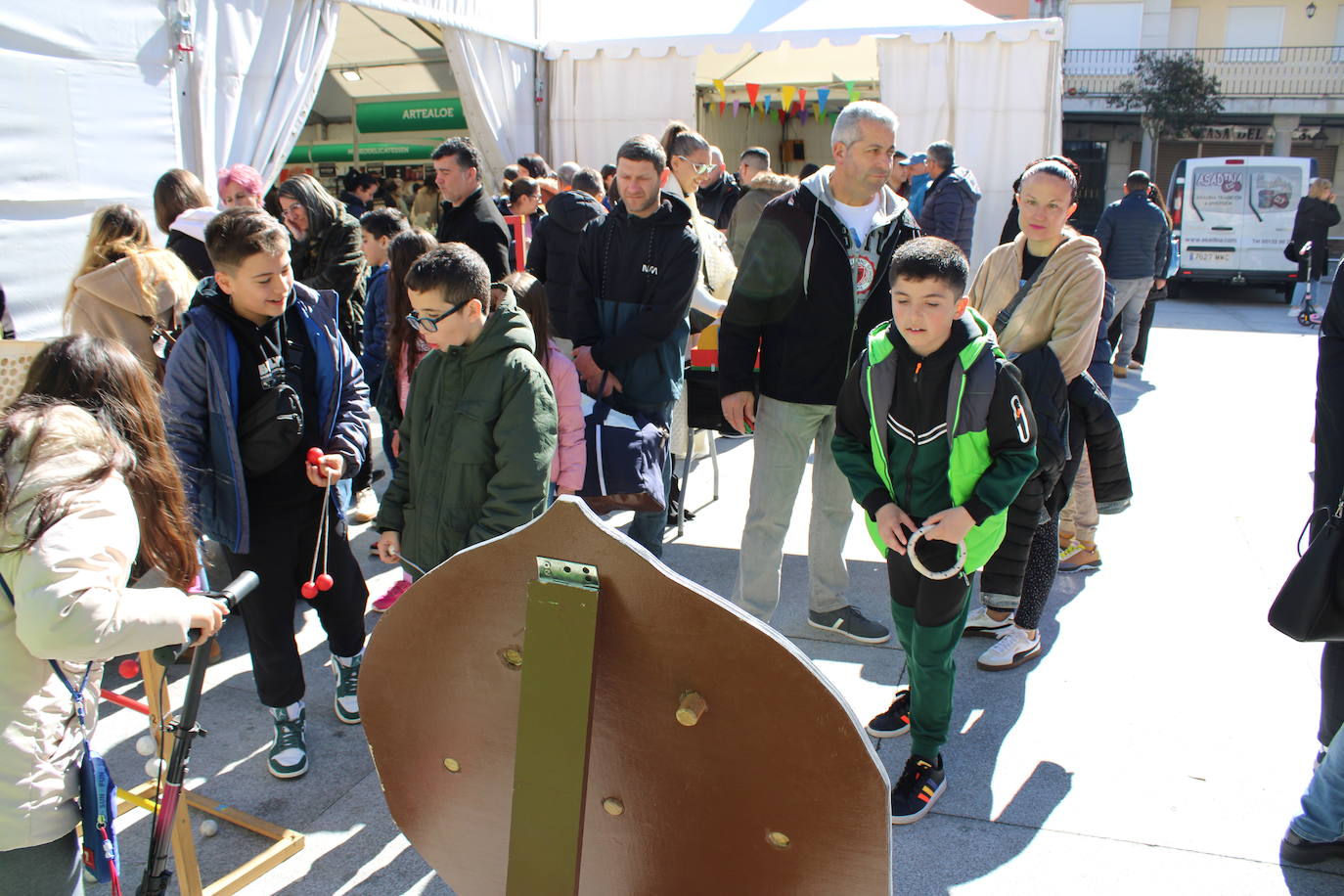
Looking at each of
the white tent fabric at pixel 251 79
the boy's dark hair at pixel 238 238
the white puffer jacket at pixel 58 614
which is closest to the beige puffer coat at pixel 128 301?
the boy's dark hair at pixel 238 238

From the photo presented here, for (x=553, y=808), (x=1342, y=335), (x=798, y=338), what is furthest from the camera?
(x=798, y=338)

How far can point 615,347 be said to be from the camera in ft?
12.5

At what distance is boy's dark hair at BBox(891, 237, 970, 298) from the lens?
2504mm

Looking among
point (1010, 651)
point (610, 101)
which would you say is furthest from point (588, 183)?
point (610, 101)

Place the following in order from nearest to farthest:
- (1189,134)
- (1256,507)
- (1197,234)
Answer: (1256,507)
(1197,234)
(1189,134)

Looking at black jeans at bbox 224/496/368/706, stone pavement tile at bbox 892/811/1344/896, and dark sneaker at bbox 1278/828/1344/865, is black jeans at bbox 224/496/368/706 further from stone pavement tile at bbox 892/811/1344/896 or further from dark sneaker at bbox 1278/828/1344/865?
dark sneaker at bbox 1278/828/1344/865

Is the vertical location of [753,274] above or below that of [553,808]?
above

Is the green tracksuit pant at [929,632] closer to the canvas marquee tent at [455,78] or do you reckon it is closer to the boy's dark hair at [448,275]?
the boy's dark hair at [448,275]

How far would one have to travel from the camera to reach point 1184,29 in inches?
1278

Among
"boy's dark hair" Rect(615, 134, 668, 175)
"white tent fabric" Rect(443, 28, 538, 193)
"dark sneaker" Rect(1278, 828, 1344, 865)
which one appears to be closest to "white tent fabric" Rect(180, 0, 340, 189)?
"white tent fabric" Rect(443, 28, 538, 193)

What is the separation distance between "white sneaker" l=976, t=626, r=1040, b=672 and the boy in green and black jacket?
87cm

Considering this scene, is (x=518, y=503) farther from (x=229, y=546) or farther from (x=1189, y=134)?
(x=1189, y=134)

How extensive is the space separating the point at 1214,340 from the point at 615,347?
9805mm

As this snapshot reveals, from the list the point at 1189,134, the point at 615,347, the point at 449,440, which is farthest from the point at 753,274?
the point at 1189,134
